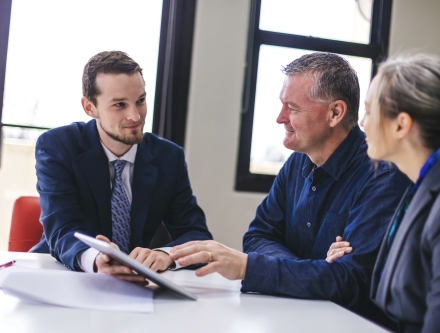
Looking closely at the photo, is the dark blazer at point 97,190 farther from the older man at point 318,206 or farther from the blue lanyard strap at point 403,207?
the blue lanyard strap at point 403,207

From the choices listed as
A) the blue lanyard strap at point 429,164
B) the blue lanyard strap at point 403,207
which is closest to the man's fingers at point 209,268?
the blue lanyard strap at point 403,207

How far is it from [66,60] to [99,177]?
1.58 meters

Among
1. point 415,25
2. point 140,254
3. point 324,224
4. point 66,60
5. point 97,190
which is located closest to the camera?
point 140,254

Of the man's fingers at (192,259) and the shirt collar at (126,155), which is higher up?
the shirt collar at (126,155)

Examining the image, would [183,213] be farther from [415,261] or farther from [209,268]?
[415,261]

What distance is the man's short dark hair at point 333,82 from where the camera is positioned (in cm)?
183

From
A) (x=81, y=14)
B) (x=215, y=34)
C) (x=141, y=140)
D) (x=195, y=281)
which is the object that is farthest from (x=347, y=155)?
(x=81, y=14)

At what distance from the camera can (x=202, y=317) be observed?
1.12 metres

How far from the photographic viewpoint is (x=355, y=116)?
6.14 feet

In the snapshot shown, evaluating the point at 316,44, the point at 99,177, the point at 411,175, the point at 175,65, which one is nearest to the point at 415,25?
the point at 316,44

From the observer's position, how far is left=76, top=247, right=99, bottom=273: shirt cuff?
1552mm

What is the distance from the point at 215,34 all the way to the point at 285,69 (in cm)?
158

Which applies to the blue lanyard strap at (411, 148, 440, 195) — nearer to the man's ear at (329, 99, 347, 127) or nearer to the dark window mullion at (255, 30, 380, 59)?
the man's ear at (329, 99, 347, 127)

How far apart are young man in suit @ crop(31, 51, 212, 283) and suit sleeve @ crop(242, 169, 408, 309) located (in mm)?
618
